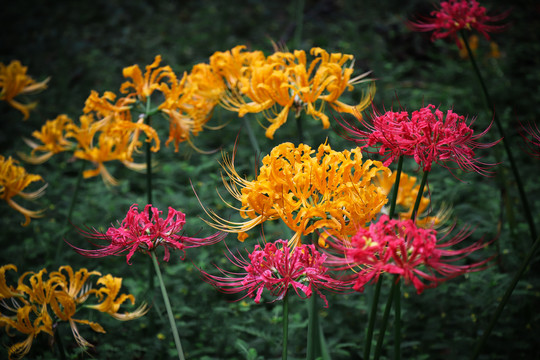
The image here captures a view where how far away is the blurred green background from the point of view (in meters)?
2.23

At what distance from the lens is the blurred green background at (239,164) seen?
87.7 inches

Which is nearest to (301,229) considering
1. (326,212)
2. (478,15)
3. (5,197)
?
(326,212)

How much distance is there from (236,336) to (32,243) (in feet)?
4.72

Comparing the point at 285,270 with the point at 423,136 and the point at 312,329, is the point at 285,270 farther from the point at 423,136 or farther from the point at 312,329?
A: the point at 423,136

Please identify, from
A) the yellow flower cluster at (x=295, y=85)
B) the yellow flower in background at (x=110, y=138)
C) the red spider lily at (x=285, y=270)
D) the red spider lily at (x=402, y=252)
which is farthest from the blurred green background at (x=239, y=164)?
the red spider lily at (x=402, y=252)

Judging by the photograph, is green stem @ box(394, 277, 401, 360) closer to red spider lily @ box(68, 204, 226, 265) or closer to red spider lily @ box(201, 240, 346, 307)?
red spider lily @ box(201, 240, 346, 307)

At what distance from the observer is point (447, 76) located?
4.71 metres

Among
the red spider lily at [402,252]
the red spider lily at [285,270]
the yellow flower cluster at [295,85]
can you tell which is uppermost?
the yellow flower cluster at [295,85]

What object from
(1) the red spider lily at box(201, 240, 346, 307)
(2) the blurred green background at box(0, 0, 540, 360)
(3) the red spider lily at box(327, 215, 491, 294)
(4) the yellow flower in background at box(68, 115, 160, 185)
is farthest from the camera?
(2) the blurred green background at box(0, 0, 540, 360)

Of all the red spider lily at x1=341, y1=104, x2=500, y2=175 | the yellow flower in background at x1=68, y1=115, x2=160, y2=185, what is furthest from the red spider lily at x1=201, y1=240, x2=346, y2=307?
the yellow flower in background at x1=68, y1=115, x2=160, y2=185

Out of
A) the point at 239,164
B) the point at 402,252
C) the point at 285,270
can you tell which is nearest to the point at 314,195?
the point at 285,270

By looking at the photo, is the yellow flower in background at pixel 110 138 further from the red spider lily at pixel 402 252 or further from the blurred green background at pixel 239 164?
the red spider lily at pixel 402 252

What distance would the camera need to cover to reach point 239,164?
12.2ft

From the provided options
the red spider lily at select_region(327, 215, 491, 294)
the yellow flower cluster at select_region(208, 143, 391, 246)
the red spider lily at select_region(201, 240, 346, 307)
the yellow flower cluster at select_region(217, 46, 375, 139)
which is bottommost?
the red spider lily at select_region(201, 240, 346, 307)
